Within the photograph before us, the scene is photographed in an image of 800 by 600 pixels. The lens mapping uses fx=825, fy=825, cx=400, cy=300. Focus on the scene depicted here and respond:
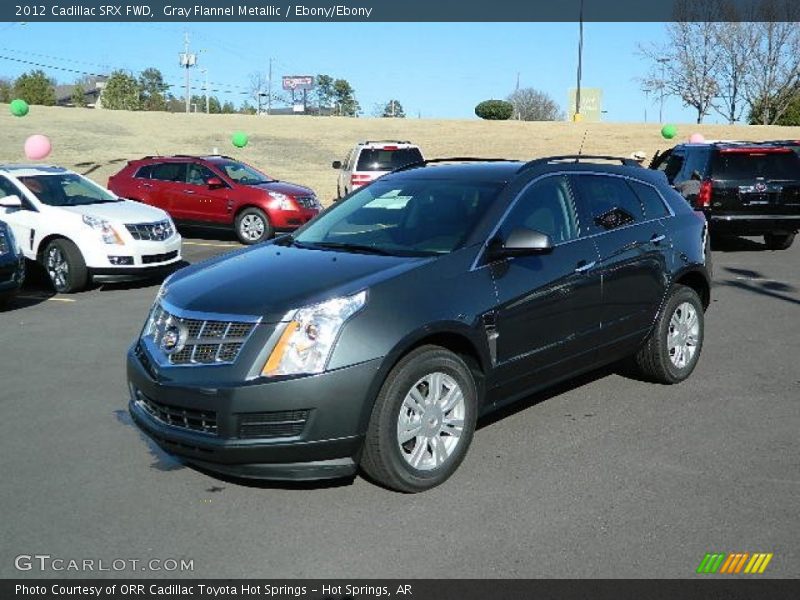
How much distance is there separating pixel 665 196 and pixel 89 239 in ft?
24.0

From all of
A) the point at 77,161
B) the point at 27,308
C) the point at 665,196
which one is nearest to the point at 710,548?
the point at 665,196

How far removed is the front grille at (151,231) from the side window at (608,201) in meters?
6.88

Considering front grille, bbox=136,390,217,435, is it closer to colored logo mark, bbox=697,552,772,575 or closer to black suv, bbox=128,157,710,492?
black suv, bbox=128,157,710,492

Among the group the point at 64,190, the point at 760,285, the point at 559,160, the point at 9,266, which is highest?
the point at 559,160

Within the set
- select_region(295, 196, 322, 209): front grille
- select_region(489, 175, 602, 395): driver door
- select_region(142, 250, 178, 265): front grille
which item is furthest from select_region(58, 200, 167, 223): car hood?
select_region(489, 175, 602, 395): driver door

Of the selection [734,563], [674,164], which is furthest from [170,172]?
[734,563]

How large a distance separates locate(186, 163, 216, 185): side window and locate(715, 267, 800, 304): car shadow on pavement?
9.70m

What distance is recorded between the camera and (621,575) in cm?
350

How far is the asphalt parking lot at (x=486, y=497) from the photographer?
12.1 ft

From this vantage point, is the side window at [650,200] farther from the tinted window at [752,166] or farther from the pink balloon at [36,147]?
the pink balloon at [36,147]

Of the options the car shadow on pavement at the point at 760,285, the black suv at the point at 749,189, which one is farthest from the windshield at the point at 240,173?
the car shadow on pavement at the point at 760,285

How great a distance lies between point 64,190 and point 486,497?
9.18 m

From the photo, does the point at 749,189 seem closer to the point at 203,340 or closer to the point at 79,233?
the point at 79,233

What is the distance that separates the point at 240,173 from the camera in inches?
648
